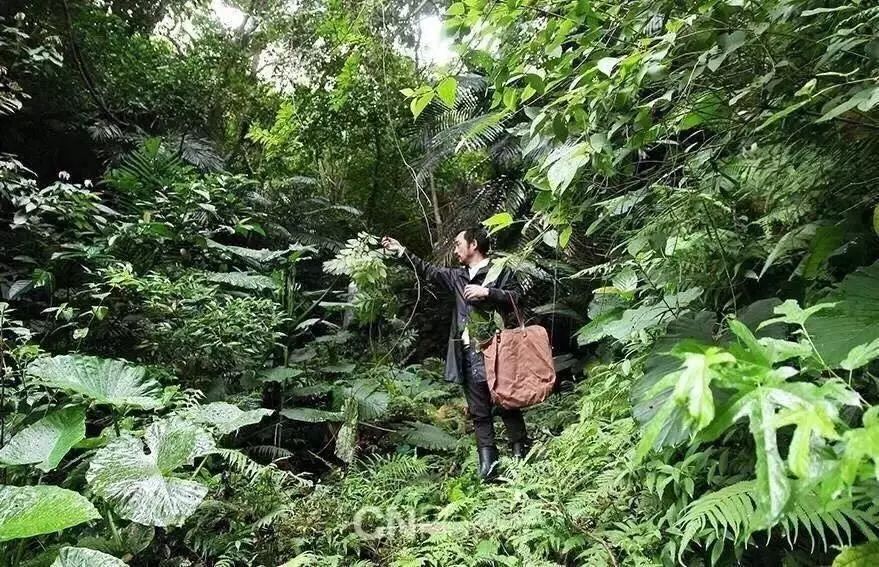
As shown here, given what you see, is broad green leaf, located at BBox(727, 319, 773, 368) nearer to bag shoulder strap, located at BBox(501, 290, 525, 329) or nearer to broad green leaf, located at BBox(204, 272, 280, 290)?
bag shoulder strap, located at BBox(501, 290, 525, 329)

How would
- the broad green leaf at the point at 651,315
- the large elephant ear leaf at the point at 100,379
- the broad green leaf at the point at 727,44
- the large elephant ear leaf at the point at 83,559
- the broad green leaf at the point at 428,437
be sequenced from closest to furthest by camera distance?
the broad green leaf at the point at 727,44
the large elephant ear leaf at the point at 83,559
the broad green leaf at the point at 651,315
the large elephant ear leaf at the point at 100,379
the broad green leaf at the point at 428,437

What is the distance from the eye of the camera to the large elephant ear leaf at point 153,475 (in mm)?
1756

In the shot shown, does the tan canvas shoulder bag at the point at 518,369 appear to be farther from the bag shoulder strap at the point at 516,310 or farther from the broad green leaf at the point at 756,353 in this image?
the broad green leaf at the point at 756,353

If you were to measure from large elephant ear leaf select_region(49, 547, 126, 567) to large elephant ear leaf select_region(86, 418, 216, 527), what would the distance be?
0.14 metres

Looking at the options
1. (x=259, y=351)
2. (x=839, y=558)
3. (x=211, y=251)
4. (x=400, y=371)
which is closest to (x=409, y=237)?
(x=400, y=371)

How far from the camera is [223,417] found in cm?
235

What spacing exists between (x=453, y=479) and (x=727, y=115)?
213cm

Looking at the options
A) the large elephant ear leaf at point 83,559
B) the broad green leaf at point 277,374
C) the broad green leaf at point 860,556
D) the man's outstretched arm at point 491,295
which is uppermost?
the man's outstretched arm at point 491,295

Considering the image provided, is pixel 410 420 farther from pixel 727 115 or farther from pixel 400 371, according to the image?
pixel 727 115

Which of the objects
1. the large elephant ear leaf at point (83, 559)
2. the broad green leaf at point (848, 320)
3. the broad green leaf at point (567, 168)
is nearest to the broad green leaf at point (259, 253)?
the large elephant ear leaf at point (83, 559)

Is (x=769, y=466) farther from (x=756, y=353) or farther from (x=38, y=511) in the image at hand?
(x=38, y=511)

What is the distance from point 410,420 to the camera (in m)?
3.75

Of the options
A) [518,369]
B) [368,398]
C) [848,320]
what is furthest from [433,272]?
[848,320]

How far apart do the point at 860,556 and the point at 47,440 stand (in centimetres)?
259
